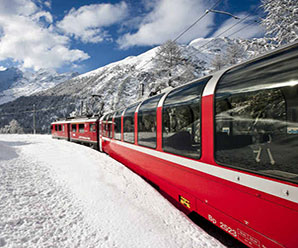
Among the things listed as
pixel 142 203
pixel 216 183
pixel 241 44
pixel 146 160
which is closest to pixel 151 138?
pixel 146 160

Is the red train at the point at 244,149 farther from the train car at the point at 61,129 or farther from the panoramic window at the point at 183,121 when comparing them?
the train car at the point at 61,129

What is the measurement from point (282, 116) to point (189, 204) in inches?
82.5

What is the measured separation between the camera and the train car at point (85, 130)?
1259 cm

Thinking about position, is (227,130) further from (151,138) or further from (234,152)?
(151,138)

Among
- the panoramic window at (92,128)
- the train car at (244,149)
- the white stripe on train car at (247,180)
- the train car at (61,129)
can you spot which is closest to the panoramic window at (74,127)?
the train car at (61,129)

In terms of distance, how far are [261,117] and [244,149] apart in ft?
1.49

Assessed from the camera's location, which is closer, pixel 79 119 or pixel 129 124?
pixel 129 124

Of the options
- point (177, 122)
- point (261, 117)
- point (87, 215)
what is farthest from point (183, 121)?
point (87, 215)

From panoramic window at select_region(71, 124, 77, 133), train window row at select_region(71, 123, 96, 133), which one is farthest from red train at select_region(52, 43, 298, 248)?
panoramic window at select_region(71, 124, 77, 133)

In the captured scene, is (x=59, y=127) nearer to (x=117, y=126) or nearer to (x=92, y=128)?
(x=92, y=128)

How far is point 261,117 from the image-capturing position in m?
2.06

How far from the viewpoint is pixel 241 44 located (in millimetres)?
11711

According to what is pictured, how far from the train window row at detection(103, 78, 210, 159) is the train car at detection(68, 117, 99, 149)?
8.23m

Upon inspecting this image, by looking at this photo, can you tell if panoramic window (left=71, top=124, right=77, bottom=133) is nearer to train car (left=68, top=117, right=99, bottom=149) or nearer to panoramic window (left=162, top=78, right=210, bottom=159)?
train car (left=68, top=117, right=99, bottom=149)
